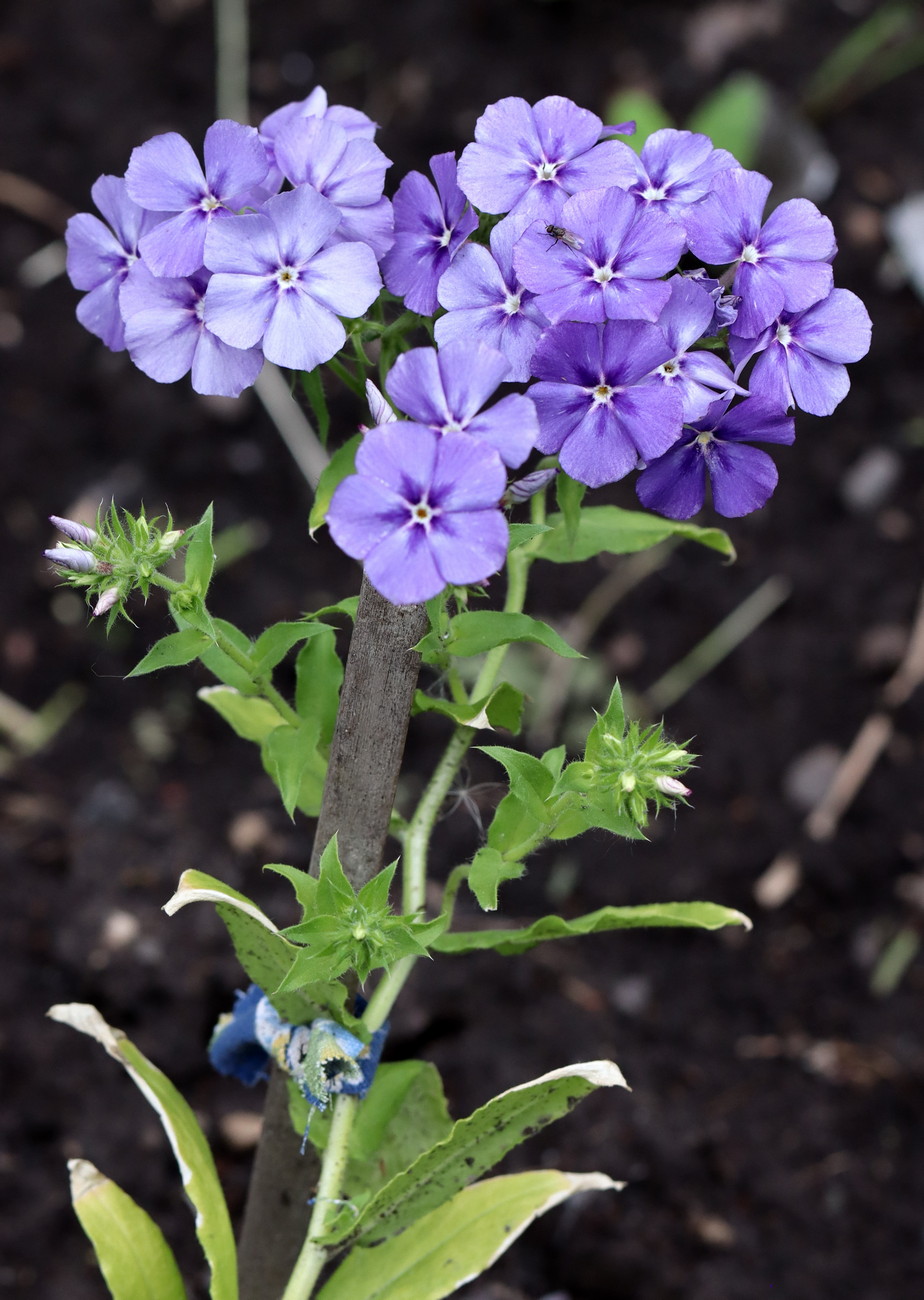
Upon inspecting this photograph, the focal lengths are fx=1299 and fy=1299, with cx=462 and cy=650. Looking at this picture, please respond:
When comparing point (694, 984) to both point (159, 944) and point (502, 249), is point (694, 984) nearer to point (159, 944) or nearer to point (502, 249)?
point (159, 944)

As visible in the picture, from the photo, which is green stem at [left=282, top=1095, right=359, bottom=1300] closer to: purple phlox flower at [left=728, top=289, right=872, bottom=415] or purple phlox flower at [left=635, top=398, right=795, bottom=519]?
purple phlox flower at [left=635, top=398, right=795, bottom=519]

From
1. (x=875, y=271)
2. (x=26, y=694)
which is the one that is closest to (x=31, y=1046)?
(x=26, y=694)

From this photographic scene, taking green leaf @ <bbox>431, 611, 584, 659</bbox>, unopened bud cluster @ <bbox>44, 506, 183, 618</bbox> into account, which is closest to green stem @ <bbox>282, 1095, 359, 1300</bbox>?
green leaf @ <bbox>431, 611, 584, 659</bbox>

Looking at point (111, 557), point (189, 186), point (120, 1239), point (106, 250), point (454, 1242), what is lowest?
point (454, 1242)

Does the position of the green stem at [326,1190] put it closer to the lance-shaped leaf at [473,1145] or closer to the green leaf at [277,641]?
the lance-shaped leaf at [473,1145]

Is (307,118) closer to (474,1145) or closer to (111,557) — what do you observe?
(111,557)

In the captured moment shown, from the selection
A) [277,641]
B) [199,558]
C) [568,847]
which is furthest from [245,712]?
[568,847]
